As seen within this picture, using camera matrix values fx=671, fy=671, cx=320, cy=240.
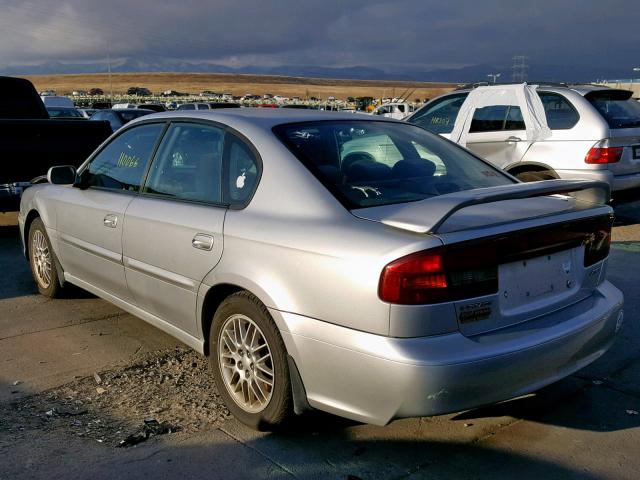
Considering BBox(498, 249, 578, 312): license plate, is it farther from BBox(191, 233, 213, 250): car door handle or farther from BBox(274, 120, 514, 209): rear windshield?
BBox(191, 233, 213, 250): car door handle

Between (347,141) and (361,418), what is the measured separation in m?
1.68

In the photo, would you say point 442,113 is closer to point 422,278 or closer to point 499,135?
point 499,135

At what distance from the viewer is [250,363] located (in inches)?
135

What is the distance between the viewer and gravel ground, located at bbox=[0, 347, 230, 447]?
3.48 meters

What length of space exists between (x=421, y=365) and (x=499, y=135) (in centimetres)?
656

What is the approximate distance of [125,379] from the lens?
412 cm

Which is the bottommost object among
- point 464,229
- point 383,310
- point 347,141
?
point 383,310

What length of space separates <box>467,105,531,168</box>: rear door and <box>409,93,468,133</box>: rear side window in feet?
1.40

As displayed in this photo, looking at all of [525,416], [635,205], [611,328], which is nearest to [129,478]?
[525,416]

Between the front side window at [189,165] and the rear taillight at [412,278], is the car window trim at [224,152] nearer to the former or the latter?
the front side window at [189,165]

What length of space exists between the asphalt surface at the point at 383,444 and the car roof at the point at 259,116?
1635mm

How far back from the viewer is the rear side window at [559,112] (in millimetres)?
8219

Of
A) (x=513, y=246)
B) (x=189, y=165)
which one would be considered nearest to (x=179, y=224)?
(x=189, y=165)

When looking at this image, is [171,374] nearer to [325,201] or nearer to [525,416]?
[325,201]
